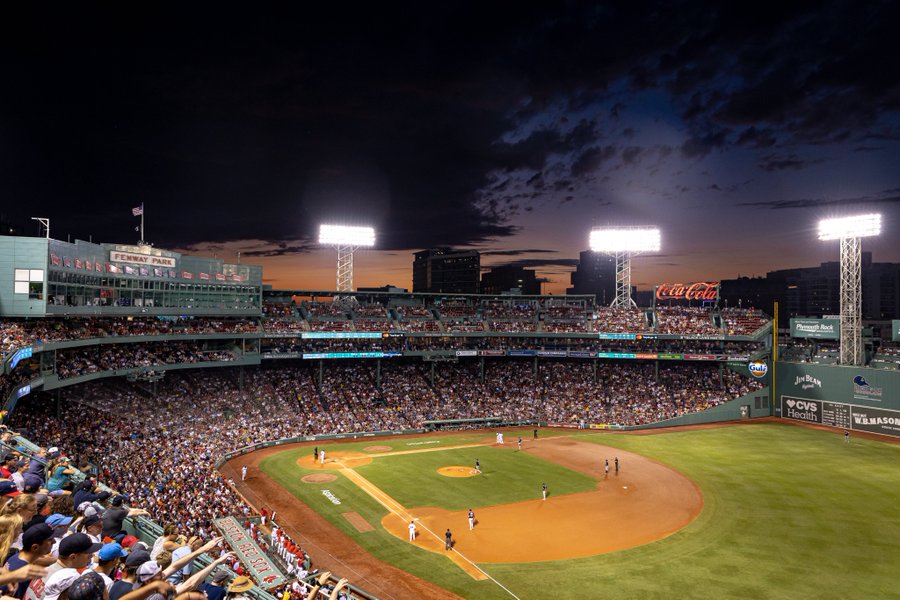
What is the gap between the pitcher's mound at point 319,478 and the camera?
39250mm

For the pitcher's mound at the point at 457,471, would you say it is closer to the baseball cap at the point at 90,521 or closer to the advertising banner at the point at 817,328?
the baseball cap at the point at 90,521

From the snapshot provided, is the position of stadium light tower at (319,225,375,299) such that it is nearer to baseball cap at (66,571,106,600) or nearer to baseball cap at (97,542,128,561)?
baseball cap at (97,542,128,561)

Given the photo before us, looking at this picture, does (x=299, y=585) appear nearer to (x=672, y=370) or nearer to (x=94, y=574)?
(x=94, y=574)

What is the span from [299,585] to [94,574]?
1704cm

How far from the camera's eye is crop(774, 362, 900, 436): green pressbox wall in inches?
2104

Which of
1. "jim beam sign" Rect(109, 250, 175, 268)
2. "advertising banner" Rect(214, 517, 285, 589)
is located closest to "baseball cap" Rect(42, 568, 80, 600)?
"advertising banner" Rect(214, 517, 285, 589)

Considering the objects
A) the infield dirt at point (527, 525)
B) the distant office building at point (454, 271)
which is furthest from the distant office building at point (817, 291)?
the infield dirt at point (527, 525)

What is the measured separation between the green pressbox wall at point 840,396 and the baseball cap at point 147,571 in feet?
212

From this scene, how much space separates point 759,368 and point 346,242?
49.3 meters

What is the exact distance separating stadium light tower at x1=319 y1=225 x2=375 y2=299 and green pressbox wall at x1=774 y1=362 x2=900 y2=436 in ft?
162

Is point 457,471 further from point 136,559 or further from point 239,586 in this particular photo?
point 136,559

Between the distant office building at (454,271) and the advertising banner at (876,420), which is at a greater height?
the distant office building at (454,271)

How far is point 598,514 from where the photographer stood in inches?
1314

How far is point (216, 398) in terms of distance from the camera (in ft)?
171
